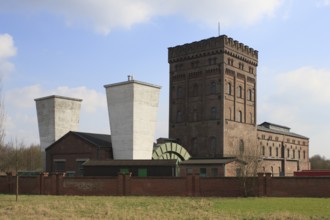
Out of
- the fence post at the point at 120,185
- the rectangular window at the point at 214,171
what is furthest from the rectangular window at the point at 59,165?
the rectangular window at the point at 214,171

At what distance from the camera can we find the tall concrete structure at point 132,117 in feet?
133

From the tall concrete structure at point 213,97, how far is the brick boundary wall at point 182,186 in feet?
75.2

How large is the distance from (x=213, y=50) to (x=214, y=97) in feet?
20.2

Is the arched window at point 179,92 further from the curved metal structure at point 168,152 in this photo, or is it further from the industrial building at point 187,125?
the curved metal structure at point 168,152

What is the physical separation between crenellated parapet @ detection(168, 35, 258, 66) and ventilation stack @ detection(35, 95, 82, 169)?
16670mm

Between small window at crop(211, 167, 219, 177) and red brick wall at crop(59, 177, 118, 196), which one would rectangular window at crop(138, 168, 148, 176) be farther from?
small window at crop(211, 167, 219, 177)

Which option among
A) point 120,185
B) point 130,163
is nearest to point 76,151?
point 130,163

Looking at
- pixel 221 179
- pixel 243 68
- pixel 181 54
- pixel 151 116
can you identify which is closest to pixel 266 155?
pixel 243 68

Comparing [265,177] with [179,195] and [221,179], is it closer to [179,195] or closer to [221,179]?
[221,179]

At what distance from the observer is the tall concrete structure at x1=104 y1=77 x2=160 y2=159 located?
40531 mm

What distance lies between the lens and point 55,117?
49312mm

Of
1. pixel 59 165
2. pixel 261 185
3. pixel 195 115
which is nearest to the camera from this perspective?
pixel 261 185

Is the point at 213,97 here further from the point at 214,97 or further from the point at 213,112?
the point at 213,112

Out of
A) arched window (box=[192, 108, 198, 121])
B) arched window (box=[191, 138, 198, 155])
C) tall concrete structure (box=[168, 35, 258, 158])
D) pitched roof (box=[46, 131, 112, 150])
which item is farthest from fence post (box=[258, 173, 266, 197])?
arched window (box=[192, 108, 198, 121])
